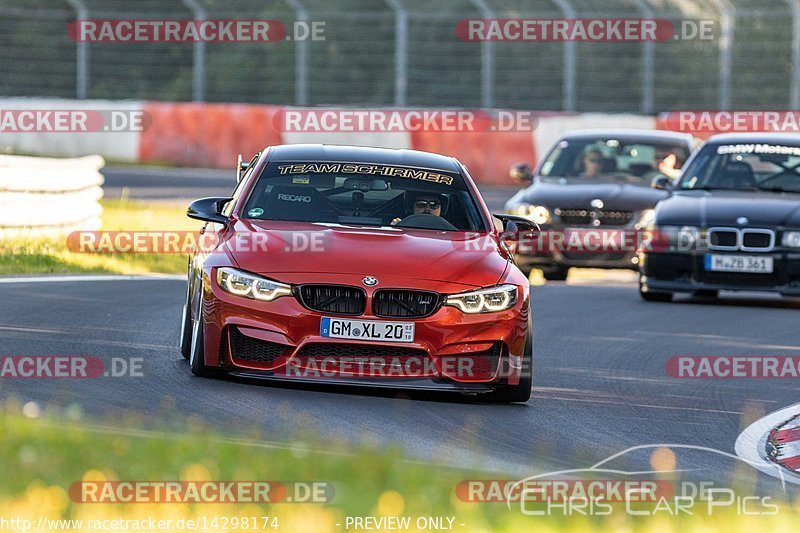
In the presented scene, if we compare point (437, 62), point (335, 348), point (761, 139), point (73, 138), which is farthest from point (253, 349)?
point (73, 138)

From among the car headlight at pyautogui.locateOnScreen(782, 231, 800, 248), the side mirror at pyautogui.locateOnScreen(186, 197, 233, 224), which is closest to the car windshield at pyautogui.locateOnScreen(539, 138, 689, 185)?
the car headlight at pyautogui.locateOnScreen(782, 231, 800, 248)

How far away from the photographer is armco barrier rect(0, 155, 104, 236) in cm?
1791

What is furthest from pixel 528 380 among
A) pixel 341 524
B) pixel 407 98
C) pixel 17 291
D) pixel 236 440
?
pixel 407 98

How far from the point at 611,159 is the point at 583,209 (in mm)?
1701

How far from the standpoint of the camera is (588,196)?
19.3 meters

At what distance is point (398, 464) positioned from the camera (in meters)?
6.76

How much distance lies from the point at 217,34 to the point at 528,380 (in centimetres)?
2533

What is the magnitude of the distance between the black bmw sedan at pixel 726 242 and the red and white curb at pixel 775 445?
5739 mm

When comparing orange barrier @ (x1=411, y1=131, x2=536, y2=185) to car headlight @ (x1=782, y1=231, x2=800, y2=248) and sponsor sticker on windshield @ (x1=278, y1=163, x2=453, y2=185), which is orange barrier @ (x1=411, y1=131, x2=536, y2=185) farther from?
sponsor sticker on windshield @ (x1=278, y1=163, x2=453, y2=185)

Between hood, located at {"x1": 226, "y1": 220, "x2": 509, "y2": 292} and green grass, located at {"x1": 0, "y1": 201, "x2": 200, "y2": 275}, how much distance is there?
707 centimetres

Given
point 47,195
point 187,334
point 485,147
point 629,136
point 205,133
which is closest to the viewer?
point 187,334

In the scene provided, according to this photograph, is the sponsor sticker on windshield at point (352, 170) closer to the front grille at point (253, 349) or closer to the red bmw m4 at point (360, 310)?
the red bmw m4 at point (360, 310)

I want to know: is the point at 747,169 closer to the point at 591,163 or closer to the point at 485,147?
the point at 591,163

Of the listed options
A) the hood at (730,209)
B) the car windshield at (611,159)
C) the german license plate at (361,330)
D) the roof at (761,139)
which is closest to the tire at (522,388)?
the german license plate at (361,330)
